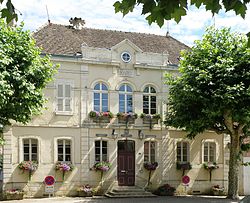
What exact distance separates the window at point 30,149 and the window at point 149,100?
650cm

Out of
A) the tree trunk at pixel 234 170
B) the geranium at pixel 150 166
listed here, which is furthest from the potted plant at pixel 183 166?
the tree trunk at pixel 234 170

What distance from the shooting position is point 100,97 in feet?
83.3

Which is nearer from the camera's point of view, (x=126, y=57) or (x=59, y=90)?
(x=59, y=90)

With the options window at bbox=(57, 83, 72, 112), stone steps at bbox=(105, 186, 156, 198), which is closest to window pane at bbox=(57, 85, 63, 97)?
window at bbox=(57, 83, 72, 112)

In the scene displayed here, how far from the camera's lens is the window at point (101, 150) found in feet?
82.7

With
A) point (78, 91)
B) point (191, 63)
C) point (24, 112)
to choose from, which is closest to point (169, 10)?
point (24, 112)

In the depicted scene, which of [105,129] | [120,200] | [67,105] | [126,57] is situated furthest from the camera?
[126,57]

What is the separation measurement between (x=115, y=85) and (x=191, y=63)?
5071 mm

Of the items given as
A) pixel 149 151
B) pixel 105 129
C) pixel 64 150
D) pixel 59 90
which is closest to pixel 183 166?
pixel 149 151

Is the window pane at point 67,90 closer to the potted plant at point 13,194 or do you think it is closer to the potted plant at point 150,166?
the potted plant at point 13,194

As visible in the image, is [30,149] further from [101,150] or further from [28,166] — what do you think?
[101,150]

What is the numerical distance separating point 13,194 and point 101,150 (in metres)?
5.28

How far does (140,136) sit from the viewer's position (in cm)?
2594

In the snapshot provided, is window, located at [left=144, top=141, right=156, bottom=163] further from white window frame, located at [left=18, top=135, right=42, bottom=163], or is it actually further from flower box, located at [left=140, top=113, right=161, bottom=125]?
white window frame, located at [left=18, top=135, right=42, bottom=163]
